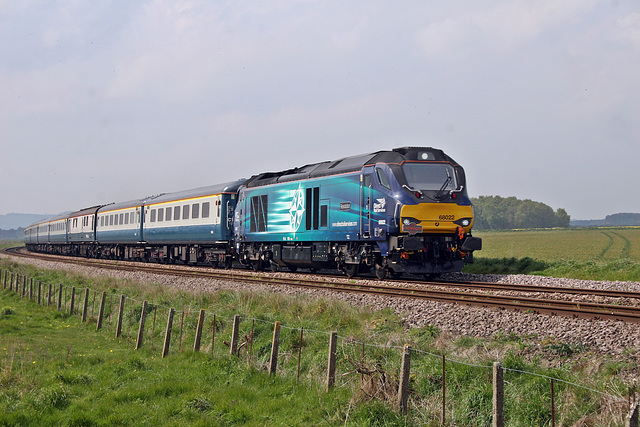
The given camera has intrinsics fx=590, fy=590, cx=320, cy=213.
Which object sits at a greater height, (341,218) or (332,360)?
(341,218)

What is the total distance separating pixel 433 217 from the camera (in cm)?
1883

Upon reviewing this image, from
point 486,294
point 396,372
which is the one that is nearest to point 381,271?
point 486,294

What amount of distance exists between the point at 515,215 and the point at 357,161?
164m

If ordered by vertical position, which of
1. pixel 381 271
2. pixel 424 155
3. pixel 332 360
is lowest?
pixel 332 360

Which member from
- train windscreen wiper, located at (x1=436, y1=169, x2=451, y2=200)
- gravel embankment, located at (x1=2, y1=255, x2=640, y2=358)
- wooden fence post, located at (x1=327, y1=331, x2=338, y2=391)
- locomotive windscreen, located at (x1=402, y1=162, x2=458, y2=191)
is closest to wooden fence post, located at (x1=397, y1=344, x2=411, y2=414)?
wooden fence post, located at (x1=327, y1=331, x2=338, y2=391)

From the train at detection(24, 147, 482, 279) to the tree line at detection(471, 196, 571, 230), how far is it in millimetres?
140329

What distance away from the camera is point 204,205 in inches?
1240

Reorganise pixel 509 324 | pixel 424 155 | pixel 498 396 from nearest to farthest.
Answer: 1. pixel 498 396
2. pixel 509 324
3. pixel 424 155

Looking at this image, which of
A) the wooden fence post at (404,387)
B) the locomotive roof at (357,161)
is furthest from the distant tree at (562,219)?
the wooden fence post at (404,387)

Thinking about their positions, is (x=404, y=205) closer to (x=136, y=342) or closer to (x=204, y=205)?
(x=136, y=342)

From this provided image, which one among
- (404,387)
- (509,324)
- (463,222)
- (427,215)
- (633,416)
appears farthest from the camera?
(463,222)

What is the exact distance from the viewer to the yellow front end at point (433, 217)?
60.8ft

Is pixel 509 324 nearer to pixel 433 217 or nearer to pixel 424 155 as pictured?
pixel 433 217

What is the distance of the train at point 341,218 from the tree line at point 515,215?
460 feet
